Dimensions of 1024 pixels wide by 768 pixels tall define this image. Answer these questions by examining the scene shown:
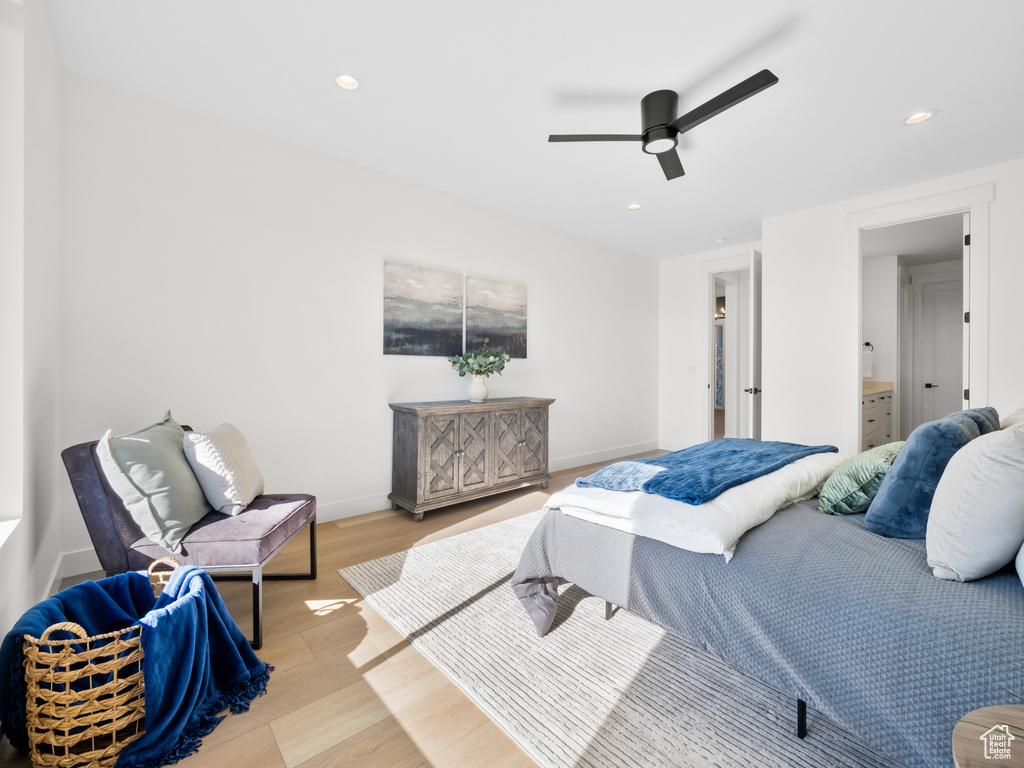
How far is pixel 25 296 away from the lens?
1.65 metres

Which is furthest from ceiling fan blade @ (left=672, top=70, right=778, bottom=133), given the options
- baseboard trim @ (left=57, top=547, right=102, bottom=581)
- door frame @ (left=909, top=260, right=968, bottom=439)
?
door frame @ (left=909, top=260, right=968, bottom=439)

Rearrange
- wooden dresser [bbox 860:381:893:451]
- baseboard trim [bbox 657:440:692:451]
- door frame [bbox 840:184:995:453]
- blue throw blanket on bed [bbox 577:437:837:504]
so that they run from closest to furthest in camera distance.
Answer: blue throw blanket on bed [bbox 577:437:837:504], door frame [bbox 840:184:995:453], wooden dresser [bbox 860:381:893:451], baseboard trim [bbox 657:440:692:451]

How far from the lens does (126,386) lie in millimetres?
2506

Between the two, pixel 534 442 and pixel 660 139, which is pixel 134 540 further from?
pixel 660 139

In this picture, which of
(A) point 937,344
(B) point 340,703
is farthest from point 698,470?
(A) point 937,344

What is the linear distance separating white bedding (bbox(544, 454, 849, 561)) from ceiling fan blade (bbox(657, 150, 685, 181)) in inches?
69.8

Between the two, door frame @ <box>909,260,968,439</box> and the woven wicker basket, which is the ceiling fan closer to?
the woven wicker basket

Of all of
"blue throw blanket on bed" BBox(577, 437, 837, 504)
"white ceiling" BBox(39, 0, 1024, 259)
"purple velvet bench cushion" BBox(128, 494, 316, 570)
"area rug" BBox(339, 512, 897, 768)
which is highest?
"white ceiling" BBox(39, 0, 1024, 259)

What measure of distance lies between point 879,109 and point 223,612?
4.07 meters

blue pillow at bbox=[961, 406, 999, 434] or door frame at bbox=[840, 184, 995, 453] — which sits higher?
door frame at bbox=[840, 184, 995, 453]

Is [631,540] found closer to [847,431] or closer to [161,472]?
[161,472]

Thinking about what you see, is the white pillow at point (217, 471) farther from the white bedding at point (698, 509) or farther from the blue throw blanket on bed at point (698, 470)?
the blue throw blanket on bed at point (698, 470)

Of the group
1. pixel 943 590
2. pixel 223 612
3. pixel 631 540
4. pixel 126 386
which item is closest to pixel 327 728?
pixel 223 612

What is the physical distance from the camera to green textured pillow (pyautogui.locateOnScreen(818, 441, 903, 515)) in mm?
1745
